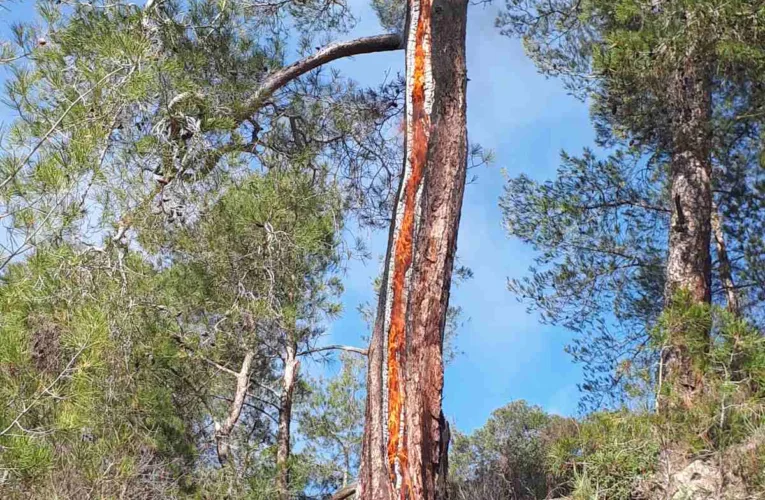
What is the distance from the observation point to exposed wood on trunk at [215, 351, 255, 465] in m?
8.97

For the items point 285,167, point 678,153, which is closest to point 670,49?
point 678,153

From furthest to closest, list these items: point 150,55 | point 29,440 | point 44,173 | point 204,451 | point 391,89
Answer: point 204,451 < point 391,89 < point 150,55 < point 44,173 < point 29,440

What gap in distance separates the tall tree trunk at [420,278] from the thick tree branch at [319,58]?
2.34 ft

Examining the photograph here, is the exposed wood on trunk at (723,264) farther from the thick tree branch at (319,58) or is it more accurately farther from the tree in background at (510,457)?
the thick tree branch at (319,58)

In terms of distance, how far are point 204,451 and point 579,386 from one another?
12.9 feet

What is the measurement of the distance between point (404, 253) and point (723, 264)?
16.6 ft

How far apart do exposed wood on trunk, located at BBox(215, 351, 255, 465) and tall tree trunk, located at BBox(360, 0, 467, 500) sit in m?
4.87

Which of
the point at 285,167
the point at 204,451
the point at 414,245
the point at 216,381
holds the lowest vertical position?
the point at 414,245

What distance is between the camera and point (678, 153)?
7535 millimetres

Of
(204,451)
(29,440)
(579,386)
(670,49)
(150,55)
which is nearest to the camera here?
(29,440)

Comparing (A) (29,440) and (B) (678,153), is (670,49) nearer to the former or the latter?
(B) (678,153)

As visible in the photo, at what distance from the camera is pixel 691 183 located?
7.38 m

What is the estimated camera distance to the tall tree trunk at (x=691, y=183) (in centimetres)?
704

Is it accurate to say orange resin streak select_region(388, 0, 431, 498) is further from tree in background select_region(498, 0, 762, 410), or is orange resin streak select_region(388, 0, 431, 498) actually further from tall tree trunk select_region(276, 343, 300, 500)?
tall tree trunk select_region(276, 343, 300, 500)
